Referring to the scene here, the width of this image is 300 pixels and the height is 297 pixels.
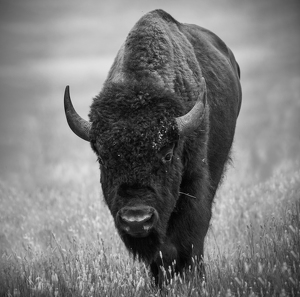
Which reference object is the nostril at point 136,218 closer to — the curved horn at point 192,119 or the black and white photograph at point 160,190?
the black and white photograph at point 160,190

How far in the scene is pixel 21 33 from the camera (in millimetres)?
27500

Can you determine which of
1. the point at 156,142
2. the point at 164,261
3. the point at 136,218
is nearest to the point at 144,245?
the point at 164,261

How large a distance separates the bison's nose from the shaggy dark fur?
0.09 meters

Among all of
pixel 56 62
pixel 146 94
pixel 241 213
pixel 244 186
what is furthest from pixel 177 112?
pixel 56 62

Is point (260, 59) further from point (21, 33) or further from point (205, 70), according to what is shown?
point (205, 70)

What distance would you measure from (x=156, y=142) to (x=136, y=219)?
709 millimetres

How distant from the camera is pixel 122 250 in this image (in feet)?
18.4

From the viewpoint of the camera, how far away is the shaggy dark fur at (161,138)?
3.90 meters

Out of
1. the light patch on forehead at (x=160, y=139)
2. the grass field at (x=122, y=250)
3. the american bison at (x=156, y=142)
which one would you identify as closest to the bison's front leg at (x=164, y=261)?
the american bison at (x=156, y=142)

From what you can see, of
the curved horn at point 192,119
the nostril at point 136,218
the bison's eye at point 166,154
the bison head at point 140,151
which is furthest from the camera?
the curved horn at point 192,119

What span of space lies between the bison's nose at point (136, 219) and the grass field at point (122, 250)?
0.54 meters

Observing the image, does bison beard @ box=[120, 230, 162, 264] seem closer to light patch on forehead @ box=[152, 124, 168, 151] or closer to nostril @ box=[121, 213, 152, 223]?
nostril @ box=[121, 213, 152, 223]

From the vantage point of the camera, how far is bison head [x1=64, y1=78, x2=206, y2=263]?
3.83 metres

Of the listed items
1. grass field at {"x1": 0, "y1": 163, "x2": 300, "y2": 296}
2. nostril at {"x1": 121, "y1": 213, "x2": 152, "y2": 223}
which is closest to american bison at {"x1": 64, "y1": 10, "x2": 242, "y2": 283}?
nostril at {"x1": 121, "y1": 213, "x2": 152, "y2": 223}
